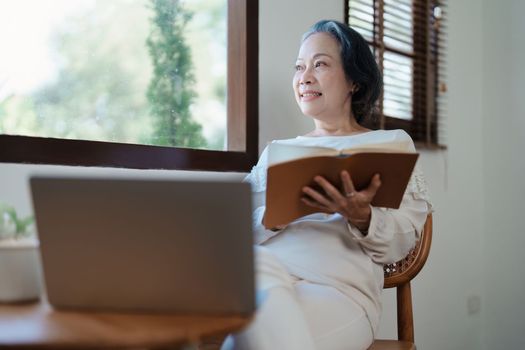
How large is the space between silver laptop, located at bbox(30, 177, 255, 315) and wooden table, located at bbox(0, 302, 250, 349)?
0.03 m

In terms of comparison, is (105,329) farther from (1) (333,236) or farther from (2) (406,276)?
(2) (406,276)

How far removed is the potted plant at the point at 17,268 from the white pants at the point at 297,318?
33cm

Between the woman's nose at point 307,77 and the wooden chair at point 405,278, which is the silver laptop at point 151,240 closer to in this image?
the wooden chair at point 405,278

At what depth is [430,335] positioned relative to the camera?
2814 mm

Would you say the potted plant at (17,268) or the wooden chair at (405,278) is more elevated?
the potted plant at (17,268)

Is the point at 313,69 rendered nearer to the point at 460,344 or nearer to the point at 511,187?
the point at 511,187

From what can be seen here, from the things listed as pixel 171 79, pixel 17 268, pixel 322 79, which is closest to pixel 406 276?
pixel 322 79

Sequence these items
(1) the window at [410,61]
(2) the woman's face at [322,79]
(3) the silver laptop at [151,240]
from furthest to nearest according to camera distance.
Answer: (1) the window at [410,61] → (2) the woman's face at [322,79] → (3) the silver laptop at [151,240]

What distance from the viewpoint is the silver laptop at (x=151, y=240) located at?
79 cm

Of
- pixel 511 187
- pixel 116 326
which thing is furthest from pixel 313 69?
pixel 511 187

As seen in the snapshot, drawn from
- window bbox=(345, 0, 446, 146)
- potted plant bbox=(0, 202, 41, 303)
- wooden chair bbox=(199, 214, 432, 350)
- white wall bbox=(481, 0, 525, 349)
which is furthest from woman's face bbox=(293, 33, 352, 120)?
white wall bbox=(481, 0, 525, 349)

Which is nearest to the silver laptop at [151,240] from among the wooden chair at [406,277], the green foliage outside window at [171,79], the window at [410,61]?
the wooden chair at [406,277]

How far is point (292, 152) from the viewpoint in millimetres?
1273

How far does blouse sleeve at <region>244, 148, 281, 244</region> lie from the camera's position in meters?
1.64
